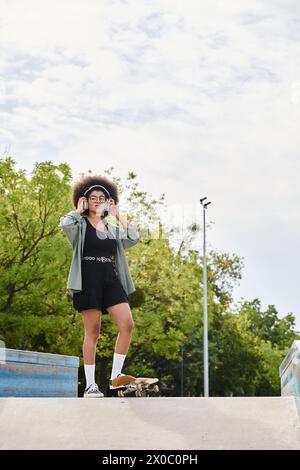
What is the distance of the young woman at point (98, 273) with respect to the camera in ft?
20.8

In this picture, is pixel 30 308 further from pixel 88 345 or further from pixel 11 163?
pixel 88 345

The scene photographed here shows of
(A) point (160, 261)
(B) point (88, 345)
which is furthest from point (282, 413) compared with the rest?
(A) point (160, 261)

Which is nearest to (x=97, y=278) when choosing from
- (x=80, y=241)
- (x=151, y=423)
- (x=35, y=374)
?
(x=80, y=241)

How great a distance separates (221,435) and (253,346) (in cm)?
4492

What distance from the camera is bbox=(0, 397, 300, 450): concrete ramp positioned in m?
3.97

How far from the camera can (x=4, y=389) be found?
7137mm

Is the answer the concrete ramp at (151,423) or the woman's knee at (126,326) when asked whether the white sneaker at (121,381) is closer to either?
the woman's knee at (126,326)

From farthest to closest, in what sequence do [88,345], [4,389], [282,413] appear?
[4,389]
[88,345]
[282,413]

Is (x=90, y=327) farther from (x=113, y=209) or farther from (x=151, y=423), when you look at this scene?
(x=151, y=423)

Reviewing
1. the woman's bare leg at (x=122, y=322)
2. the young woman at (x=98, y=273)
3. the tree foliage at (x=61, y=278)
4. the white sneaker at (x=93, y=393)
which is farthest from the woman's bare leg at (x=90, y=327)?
the tree foliage at (x=61, y=278)

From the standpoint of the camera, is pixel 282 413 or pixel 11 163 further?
pixel 11 163

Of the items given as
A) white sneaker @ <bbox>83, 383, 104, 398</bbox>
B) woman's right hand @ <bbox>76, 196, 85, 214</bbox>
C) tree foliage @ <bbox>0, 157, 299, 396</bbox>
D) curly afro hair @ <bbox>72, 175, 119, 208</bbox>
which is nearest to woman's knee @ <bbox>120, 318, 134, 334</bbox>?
white sneaker @ <bbox>83, 383, 104, 398</bbox>

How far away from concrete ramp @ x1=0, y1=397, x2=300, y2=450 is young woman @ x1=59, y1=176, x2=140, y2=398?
4.77 ft
